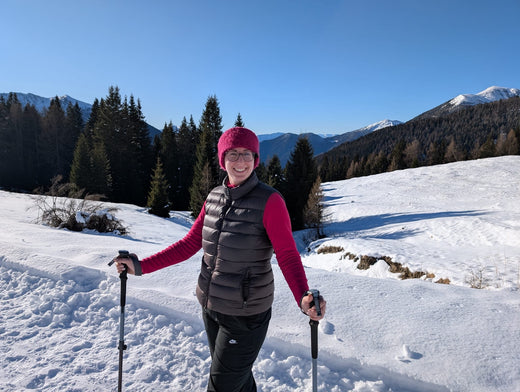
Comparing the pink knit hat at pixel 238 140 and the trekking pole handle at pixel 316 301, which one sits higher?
the pink knit hat at pixel 238 140

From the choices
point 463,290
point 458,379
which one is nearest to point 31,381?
point 458,379

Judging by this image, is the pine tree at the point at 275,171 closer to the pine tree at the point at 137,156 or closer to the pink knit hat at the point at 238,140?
the pine tree at the point at 137,156

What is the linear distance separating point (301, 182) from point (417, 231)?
1258 cm

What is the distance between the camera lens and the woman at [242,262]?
1757 millimetres

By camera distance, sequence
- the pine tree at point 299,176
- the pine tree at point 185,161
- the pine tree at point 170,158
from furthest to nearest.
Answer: the pine tree at point 170,158, the pine tree at point 185,161, the pine tree at point 299,176

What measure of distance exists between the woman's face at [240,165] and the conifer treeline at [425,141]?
64234mm

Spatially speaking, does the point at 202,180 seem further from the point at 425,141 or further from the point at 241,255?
the point at 425,141

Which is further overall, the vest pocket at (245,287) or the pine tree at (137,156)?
the pine tree at (137,156)

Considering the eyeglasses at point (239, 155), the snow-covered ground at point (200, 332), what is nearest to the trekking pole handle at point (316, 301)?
the eyeglasses at point (239, 155)

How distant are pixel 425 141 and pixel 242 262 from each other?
354ft

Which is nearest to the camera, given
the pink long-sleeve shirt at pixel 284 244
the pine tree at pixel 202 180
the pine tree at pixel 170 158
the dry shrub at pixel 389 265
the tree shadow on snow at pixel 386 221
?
the pink long-sleeve shirt at pixel 284 244

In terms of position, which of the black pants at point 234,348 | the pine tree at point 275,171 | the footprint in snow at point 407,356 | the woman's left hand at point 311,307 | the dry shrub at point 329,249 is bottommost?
the dry shrub at point 329,249

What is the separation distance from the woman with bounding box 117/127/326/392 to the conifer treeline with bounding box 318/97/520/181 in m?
64.3

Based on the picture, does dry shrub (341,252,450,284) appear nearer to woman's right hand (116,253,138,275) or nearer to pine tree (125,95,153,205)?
woman's right hand (116,253,138,275)
